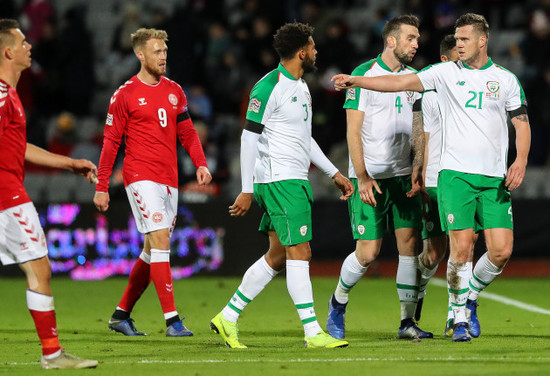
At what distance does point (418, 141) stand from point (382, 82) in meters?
0.86

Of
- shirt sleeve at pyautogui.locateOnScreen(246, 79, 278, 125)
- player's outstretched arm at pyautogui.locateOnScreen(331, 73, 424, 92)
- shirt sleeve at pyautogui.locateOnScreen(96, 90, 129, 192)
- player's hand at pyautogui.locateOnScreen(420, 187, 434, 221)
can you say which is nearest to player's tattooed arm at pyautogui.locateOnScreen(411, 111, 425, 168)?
player's hand at pyautogui.locateOnScreen(420, 187, 434, 221)

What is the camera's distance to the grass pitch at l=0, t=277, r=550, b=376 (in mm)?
6516

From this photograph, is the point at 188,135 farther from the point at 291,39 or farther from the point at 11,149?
the point at 11,149

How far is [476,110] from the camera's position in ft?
25.5

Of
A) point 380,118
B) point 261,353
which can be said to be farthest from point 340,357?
point 380,118

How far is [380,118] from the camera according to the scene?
826 cm

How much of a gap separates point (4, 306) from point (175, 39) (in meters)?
7.24

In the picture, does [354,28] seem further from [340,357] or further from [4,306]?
[340,357]

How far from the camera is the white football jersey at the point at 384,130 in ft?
27.0

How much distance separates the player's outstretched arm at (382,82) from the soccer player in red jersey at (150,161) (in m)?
1.65

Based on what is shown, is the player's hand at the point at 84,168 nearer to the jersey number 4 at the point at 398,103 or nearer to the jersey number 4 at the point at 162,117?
the jersey number 4 at the point at 162,117

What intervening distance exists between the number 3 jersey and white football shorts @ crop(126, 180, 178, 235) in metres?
2.39

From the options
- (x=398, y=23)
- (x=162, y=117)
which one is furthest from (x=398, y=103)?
(x=162, y=117)

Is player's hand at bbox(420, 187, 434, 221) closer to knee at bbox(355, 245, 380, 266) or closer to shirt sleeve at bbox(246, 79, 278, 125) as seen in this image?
knee at bbox(355, 245, 380, 266)
